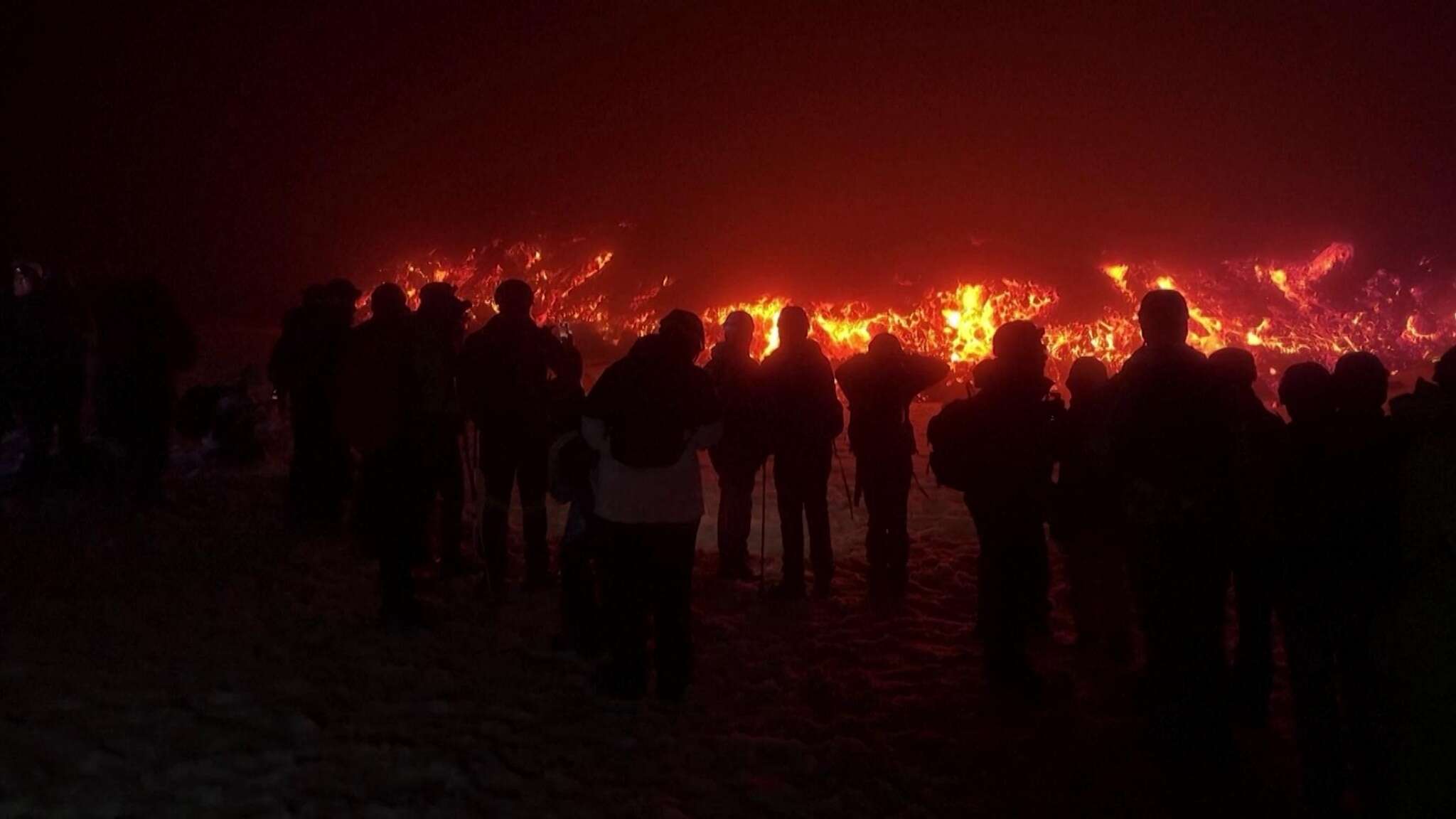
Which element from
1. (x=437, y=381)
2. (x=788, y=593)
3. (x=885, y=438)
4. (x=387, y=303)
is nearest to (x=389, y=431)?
(x=437, y=381)

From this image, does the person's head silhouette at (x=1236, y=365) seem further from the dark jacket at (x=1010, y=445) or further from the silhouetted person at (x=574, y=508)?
the silhouetted person at (x=574, y=508)

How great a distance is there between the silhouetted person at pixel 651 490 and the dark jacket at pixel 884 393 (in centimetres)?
210

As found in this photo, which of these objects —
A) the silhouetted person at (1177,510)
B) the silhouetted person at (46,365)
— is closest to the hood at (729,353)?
the silhouetted person at (1177,510)

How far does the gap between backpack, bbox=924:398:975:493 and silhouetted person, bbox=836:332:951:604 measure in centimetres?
133

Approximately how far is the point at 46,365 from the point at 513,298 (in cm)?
524

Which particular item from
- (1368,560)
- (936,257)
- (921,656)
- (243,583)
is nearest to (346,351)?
(243,583)

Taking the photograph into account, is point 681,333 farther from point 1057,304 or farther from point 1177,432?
point 1057,304

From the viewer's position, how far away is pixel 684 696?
5184 mm

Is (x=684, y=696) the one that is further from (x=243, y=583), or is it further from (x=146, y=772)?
(x=243, y=583)

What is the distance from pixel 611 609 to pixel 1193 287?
1949 centimetres

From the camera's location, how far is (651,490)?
4.79 m

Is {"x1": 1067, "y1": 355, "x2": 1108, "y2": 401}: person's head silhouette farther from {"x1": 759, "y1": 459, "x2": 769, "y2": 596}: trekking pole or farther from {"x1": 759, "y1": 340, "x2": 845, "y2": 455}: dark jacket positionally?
{"x1": 759, "y1": 459, "x2": 769, "y2": 596}: trekking pole

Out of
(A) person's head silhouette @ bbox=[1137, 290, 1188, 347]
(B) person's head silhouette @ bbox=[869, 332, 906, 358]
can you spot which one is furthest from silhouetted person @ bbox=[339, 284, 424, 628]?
(A) person's head silhouette @ bbox=[1137, 290, 1188, 347]

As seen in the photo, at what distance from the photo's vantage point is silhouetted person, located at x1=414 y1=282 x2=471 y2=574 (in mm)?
5930
